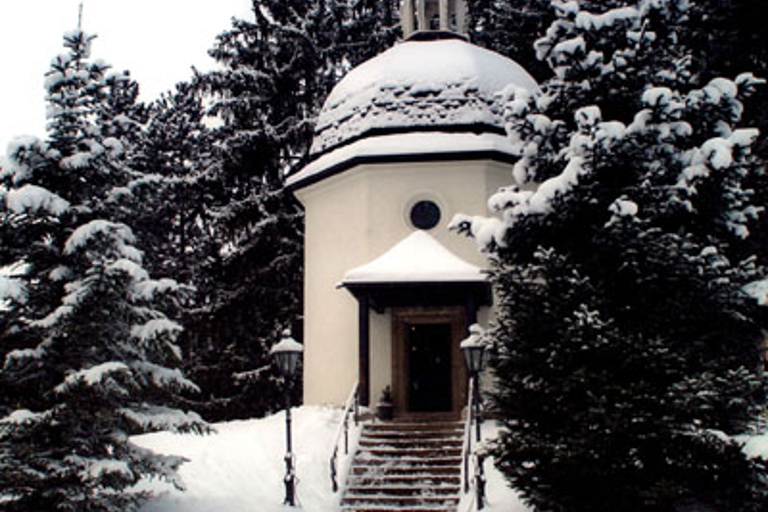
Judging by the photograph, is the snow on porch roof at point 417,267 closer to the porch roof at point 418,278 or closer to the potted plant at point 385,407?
the porch roof at point 418,278

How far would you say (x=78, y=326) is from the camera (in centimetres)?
1004

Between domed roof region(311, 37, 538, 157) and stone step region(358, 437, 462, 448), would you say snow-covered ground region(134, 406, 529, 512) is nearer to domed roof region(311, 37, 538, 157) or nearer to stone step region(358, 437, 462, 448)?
stone step region(358, 437, 462, 448)

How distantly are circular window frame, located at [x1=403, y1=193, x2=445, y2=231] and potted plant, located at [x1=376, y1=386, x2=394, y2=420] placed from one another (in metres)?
3.65

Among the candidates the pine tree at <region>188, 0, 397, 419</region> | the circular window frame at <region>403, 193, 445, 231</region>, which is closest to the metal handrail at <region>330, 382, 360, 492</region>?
the circular window frame at <region>403, 193, 445, 231</region>

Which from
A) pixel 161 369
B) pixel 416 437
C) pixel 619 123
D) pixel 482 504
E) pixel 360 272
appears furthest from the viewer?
pixel 360 272

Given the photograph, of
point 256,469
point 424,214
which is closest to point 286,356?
point 256,469

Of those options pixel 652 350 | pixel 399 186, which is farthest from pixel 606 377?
pixel 399 186

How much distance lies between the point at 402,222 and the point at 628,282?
8.17 m

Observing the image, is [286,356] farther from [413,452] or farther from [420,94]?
[420,94]

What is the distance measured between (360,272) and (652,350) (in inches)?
297

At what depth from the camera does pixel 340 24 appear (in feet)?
90.2

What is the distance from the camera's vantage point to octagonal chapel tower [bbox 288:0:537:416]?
16.3m

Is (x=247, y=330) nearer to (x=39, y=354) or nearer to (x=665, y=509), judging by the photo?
(x=39, y=354)

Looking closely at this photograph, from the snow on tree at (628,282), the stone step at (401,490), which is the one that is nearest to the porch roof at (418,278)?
the stone step at (401,490)
